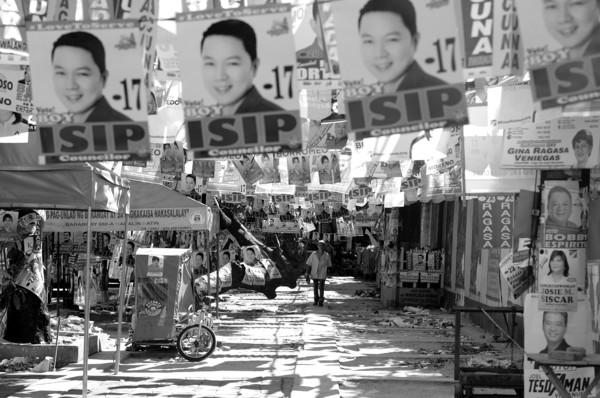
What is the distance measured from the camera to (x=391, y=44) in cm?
651

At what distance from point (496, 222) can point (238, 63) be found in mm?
10716

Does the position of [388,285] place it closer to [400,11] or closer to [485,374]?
[485,374]

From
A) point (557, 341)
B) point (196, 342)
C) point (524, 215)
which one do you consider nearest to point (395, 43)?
point (557, 341)

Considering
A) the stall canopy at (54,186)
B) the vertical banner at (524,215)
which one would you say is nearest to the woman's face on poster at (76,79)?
the stall canopy at (54,186)

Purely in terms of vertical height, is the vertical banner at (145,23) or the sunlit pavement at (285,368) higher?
the vertical banner at (145,23)

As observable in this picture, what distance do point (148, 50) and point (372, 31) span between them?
1.98 meters

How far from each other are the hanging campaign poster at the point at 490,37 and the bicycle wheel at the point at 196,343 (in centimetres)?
922

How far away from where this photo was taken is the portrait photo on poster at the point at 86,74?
7.09 meters

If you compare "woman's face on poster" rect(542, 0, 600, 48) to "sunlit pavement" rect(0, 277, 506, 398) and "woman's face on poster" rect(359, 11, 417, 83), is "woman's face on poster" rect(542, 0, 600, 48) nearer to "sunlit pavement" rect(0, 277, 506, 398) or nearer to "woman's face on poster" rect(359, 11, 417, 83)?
"woman's face on poster" rect(359, 11, 417, 83)

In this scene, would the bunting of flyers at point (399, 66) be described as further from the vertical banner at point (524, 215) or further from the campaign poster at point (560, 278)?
the vertical banner at point (524, 215)

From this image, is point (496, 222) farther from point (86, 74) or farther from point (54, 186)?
point (86, 74)

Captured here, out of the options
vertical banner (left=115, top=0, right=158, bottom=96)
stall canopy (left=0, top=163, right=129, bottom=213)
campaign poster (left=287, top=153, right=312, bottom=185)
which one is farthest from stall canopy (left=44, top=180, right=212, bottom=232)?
vertical banner (left=115, top=0, right=158, bottom=96)

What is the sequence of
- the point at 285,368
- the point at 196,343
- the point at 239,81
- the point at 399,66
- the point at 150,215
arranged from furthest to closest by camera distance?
1. the point at 196,343
2. the point at 150,215
3. the point at 285,368
4. the point at 239,81
5. the point at 399,66

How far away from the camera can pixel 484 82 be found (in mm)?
11031
